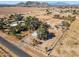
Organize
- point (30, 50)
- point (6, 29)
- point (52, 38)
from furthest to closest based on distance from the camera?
1. point (6, 29)
2. point (52, 38)
3. point (30, 50)

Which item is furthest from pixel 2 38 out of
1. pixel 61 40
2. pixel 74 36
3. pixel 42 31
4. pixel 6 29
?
pixel 74 36

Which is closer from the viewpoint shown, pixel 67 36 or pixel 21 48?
pixel 21 48

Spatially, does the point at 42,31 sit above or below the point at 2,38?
above

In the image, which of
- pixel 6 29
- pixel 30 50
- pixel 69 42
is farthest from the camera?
pixel 6 29

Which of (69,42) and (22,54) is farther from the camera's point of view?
(69,42)

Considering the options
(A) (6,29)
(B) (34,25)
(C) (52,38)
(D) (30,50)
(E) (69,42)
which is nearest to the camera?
(D) (30,50)

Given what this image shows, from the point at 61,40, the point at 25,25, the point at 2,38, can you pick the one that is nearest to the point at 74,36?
the point at 61,40

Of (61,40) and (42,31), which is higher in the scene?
(42,31)

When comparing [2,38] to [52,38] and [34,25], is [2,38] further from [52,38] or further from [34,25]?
[52,38]

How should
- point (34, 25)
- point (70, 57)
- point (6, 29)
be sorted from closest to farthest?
point (70, 57), point (34, 25), point (6, 29)

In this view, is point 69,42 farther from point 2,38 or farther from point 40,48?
point 2,38
